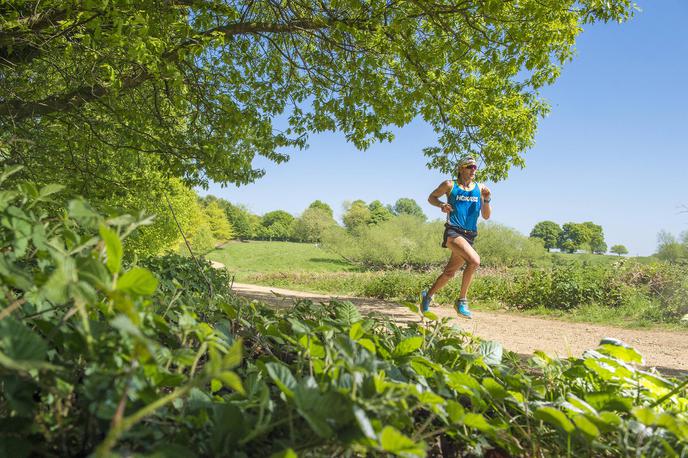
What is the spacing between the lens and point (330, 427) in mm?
534

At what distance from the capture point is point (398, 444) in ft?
1.62

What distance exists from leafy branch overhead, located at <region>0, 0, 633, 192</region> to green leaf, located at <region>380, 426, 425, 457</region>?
4142mm

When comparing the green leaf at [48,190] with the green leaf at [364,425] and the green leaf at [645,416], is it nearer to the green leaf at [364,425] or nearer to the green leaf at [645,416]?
the green leaf at [364,425]

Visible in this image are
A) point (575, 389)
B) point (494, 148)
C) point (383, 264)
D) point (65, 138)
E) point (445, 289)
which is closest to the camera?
point (575, 389)

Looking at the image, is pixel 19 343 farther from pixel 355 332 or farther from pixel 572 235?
pixel 572 235

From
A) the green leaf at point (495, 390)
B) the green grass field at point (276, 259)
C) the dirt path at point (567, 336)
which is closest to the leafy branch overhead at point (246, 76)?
the dirt path at point (567, 336)

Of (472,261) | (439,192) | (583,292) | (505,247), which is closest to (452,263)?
(472,261)

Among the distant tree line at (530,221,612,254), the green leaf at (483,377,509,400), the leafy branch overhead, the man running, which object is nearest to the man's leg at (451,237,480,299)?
the man running

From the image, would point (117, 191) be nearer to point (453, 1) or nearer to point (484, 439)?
point (453, 1)

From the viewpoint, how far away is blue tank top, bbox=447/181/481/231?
20.9 ft

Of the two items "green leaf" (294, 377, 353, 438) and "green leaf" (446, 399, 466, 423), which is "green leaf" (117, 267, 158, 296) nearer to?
"green leaf" (294, 377, 353, 438)

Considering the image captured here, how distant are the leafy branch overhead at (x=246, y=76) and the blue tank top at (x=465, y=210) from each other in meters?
1.54

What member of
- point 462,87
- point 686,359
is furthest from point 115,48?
point 686,359

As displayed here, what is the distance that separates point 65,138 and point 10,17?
185cm
